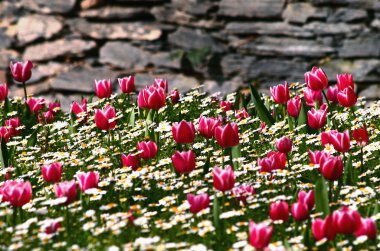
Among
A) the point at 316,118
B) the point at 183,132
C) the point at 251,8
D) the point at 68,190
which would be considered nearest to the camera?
the point at 68,190

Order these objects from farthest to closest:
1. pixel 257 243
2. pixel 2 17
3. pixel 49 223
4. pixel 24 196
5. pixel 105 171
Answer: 1. pixel 2 17
2. pixel 105 171
3. pixel 24 196
4. pixel 49 223
5. pixel 257 243

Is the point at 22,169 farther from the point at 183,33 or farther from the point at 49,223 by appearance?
the point at 183,33

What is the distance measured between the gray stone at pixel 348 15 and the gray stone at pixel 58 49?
3.90 metres

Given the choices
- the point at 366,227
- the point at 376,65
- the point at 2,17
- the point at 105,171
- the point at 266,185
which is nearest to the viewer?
the point at 366,227

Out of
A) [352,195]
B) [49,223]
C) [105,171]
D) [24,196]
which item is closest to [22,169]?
[105,171]

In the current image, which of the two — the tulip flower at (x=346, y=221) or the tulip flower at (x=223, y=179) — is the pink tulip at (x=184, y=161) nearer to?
the tulip flower at (x=223, y=179)

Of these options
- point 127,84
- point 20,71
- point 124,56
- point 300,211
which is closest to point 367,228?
point 300,211

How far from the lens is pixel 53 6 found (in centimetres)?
1244

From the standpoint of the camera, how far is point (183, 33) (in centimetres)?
1183

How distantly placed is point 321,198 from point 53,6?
390 inches

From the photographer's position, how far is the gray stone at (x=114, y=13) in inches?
475

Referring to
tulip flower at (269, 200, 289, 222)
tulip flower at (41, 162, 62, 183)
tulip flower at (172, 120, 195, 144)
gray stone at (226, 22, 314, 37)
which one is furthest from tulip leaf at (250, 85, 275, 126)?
gray stone at (226, 22, 314, 37)

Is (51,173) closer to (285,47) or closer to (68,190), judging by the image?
(68,190)

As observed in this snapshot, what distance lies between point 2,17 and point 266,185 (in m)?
10.0
